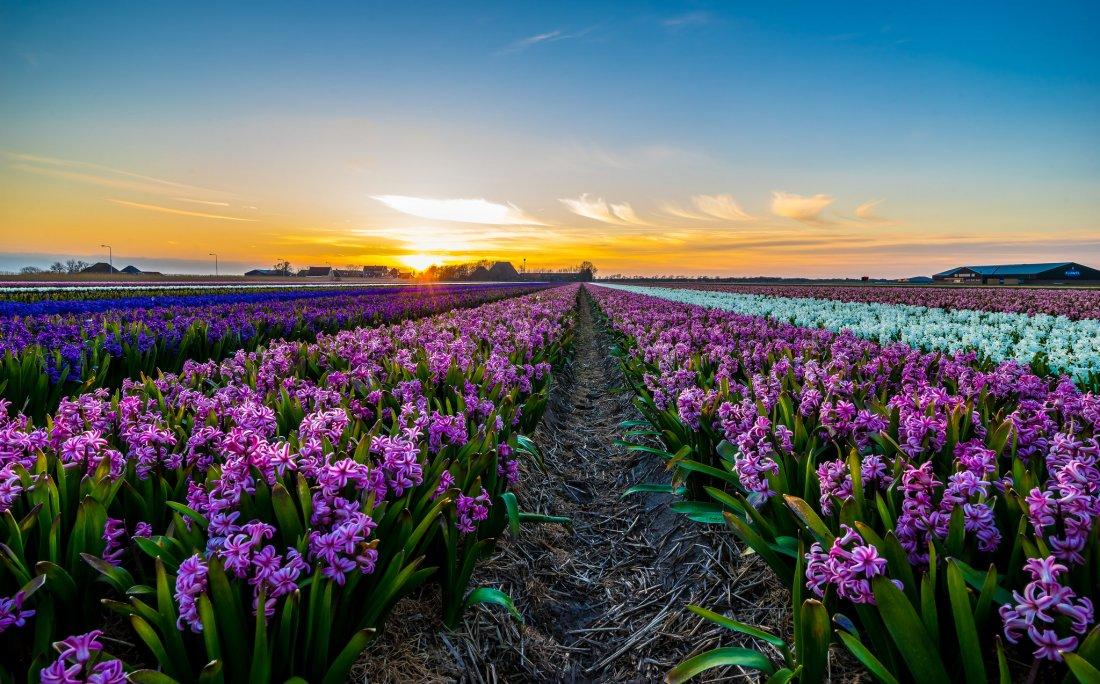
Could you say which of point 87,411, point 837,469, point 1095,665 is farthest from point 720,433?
point 87,411

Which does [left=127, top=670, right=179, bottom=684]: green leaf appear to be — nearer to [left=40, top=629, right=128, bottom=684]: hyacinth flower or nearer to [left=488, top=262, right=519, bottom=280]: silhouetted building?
[left=40, top=629, right=128, bottom=684]: hyacinth flower

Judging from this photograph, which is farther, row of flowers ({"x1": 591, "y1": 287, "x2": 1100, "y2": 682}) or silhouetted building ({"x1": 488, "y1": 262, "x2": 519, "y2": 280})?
silhouetted building ({"x1": 488, "y1": 262, "x2": 519, "y2": 280})

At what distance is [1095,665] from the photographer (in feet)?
5.12

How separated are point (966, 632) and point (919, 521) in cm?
42

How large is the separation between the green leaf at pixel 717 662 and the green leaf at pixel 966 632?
69cm

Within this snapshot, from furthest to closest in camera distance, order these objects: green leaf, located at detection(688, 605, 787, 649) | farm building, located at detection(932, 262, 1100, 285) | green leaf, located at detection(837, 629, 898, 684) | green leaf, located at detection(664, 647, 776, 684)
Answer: farm building, located at detection(932, 262, 1100, 285)
green leaf, located at detection(688, 605, 787, 649)
green leaf, located at detection(664, 647, 776, 684)
green leaf, located at detection(837, 629, 898, 684)

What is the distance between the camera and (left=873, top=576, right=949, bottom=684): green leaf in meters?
1.77

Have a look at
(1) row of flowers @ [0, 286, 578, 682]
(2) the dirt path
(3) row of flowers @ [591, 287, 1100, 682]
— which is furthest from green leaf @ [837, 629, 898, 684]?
(1) row of flowers @ [0, 286, 578, 682]

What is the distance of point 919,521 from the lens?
2.07m

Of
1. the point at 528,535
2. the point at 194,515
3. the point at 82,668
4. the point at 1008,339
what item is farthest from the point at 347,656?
the point at 1008,339

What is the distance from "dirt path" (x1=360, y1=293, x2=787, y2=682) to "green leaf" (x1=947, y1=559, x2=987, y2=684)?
115 cm

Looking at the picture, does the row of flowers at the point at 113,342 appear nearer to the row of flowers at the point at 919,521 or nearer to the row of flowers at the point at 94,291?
the row of flowers at the point at 919,521

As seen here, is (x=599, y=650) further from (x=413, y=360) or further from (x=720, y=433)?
(x=413, y=360)

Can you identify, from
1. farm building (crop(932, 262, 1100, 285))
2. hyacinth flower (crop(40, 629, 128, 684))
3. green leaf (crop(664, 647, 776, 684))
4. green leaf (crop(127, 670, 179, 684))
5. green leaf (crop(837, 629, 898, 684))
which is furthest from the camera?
farm building (crop(932, 262, 1100, 285))
